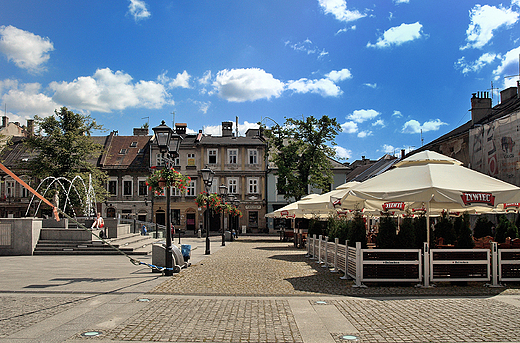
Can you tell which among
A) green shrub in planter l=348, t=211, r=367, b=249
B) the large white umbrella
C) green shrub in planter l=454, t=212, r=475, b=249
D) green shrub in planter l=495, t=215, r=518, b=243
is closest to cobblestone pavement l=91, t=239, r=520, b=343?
green shrub in planter l=454, t=212, r=475, b=249

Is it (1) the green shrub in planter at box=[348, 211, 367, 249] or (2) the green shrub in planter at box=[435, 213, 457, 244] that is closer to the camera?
(1) the green shrub in planter at box=[348, 211, 367, 249]

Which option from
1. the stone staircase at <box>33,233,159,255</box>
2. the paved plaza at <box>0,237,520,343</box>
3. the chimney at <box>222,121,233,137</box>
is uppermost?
the chimney at <box>222,121,233,137</box>

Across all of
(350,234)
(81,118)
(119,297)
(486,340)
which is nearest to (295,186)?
(81,118)

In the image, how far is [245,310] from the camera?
800 centimetres

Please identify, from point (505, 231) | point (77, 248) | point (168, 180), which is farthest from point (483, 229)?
point (77, 248)

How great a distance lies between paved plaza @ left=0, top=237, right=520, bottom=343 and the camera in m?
6.29

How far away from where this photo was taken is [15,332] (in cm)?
642

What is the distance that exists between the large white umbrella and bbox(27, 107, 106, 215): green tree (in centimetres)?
3374

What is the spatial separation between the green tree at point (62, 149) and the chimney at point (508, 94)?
34.6 m

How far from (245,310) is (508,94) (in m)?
29.3

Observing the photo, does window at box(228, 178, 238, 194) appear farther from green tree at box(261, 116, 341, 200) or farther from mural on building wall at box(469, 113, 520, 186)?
mural on building wall at box(469, 113, 520, 186)

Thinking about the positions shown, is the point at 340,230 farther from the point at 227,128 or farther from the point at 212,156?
the point at 227,128

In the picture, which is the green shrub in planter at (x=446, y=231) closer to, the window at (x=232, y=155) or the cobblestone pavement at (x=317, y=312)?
the cobblestone pavement at (x=317, y=312)

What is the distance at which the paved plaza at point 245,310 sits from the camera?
6293mm
